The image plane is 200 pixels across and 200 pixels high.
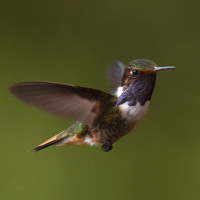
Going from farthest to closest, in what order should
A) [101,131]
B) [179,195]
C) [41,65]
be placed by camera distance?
[41,65] → [179,195] → [101,131]

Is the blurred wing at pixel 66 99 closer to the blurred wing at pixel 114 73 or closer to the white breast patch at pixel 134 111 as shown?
the white breast patch at pixel 134 111

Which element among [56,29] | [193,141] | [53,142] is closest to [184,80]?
[193,141]

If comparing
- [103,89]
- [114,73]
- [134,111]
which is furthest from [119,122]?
[103,89]

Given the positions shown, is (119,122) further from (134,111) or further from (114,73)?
(114,73)

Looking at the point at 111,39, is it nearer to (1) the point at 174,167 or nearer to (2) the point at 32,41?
(2) the point at 32,41

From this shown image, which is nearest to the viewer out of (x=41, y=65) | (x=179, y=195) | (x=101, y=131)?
(x=101, y=131)
